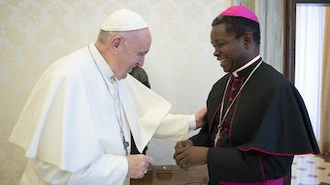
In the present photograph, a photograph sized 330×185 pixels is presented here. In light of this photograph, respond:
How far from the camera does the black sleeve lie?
59.2 inches

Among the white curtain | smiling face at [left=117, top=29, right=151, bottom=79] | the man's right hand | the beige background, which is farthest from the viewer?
the white curtain

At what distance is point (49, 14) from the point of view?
130 inches

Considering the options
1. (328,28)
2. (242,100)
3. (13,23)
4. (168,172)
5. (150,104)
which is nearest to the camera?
(242,100)

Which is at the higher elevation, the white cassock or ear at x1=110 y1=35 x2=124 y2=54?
ear at x1=110 y1=35 x2=124 y2=54

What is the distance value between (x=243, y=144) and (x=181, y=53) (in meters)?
1.97

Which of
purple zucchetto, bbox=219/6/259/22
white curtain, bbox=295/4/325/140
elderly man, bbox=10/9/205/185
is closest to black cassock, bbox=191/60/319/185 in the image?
purple zucchetto, bbox=219/6/259/22

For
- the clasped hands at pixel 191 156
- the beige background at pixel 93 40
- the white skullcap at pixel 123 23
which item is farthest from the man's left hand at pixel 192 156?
the beige background at pixel 93 40

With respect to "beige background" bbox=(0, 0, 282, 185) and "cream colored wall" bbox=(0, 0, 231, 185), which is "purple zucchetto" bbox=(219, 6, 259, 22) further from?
"cream colored wall" bbox=(0, 0, 231, 185)

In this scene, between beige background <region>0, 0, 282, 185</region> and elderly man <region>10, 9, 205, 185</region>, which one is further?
beige background <region>0, 0, 282, 185</region>

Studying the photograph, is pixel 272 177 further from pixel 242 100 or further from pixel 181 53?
pixel 181 53

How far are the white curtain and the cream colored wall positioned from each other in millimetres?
2723

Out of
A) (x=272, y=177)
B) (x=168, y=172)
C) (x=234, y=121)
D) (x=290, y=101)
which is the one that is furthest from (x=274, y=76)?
(x=168, y=172)

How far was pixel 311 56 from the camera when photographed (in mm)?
5746

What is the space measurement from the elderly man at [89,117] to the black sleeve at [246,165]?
1.12 feet
